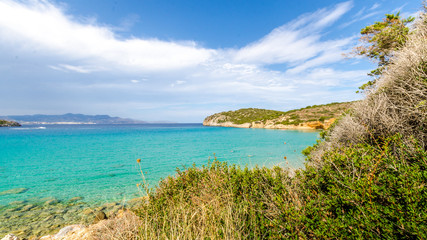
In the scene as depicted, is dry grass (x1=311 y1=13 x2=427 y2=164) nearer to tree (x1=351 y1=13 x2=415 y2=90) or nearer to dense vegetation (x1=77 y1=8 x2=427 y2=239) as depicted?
dense vegetation (x1=77 y1=8 x2=427 y2=239)

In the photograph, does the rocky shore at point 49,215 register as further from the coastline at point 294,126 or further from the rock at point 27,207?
the coastline at point 294,126

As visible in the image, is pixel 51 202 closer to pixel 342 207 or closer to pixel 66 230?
pixel 66 230

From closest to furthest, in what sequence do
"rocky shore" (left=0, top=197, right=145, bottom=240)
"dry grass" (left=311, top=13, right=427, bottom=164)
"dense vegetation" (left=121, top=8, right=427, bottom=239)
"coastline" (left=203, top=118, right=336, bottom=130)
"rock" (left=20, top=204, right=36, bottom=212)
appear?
"dense vegetation" (left=121, top=8, right=427, bottom=239) → "dry grass" (left=311, top=13, right=427, bottom=164) → "rocky shore" (left=0, top=197, right=145, bottom=240) → "rock" (left=20, top=204, right=36, bottom=212) → "coastline" (left=203, top=118, right=336, bottom=130)

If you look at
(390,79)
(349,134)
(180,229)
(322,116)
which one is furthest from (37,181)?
(322,116)

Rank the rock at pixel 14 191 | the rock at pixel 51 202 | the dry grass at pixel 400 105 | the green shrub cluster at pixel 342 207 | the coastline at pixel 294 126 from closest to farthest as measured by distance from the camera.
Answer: the green shrub cluster at pixel 342 207, the dry grass at pixel 400 105, the rock at pixel 51 202, the rock at pixel 14 191, the coastline at pixel 294 126

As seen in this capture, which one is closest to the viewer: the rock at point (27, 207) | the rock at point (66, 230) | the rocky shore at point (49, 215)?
the rock at point (66, 230)

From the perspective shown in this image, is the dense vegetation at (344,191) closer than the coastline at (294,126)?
Yes

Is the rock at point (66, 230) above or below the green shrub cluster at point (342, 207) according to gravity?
below

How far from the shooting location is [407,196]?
2.35 metres

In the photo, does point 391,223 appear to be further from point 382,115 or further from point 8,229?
point 8,229

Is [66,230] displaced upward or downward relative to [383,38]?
downward

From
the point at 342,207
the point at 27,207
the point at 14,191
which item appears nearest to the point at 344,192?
the point at 342,207

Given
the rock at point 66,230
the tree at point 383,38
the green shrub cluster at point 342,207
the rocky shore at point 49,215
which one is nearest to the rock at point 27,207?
the rocky shore at point 49,215

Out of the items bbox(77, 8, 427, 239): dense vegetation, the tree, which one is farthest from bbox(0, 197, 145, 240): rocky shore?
the tree
